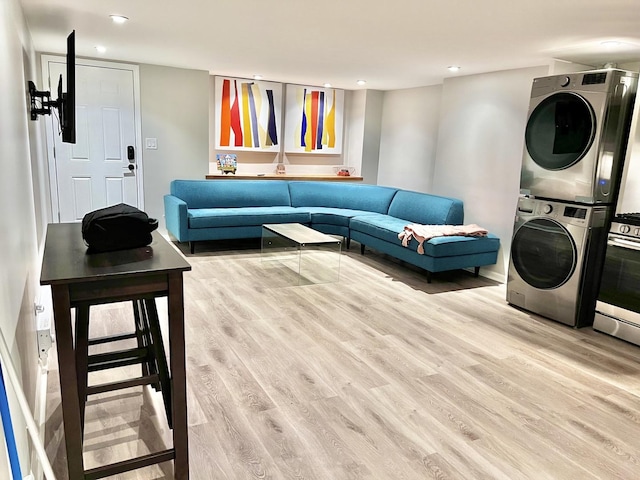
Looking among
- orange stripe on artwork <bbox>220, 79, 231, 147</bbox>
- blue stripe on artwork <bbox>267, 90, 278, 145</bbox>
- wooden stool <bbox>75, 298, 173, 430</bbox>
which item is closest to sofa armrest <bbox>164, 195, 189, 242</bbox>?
orange stripe on artwork <bbox>220, 79, 231, 147</bbox>

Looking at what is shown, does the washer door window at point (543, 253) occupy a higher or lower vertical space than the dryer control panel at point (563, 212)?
lower

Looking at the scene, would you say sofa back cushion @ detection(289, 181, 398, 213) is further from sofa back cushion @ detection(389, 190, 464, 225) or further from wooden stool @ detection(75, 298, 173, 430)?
wooden stool @ detection(75, 298, 173, 430)

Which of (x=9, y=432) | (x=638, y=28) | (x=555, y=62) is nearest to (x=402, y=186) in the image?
(x=555, y=62)

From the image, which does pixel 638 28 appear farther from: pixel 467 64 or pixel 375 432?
pixel 375 432

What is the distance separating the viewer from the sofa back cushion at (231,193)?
5.63 m

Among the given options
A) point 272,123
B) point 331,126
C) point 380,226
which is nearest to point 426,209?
point 380,226

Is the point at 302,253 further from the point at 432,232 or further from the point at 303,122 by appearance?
the point at 303,122

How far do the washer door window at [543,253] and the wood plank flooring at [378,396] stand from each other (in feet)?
1.15

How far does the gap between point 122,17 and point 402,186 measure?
433cm

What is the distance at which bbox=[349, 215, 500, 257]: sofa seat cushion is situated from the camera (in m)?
4.37

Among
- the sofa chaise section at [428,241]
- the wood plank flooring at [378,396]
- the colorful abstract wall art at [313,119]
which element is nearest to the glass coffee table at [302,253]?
the sofa chaise section at [428,241]

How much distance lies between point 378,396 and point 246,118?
4.88 m

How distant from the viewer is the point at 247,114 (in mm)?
6473

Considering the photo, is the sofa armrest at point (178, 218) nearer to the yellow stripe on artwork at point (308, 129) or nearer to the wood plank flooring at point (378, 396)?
the wood plank flooring at point (378, 396)
